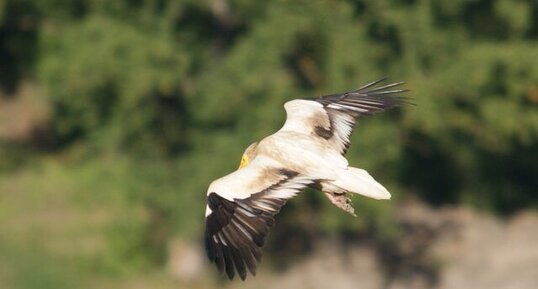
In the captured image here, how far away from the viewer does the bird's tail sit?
10.7m

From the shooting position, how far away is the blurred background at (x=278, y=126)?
2012 cm

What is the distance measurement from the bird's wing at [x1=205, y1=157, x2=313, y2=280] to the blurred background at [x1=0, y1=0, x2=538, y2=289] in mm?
9116

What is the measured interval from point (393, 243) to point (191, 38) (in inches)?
178

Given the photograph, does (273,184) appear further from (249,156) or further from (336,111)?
(336,111)

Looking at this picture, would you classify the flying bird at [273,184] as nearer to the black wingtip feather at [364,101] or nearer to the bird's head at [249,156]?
the bird's head at [249,156]

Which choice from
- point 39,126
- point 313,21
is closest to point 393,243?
point 313,21

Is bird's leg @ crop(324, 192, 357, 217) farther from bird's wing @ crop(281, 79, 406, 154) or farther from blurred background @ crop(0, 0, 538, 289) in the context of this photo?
blurred background @ crop(0, 0, 538, 289)

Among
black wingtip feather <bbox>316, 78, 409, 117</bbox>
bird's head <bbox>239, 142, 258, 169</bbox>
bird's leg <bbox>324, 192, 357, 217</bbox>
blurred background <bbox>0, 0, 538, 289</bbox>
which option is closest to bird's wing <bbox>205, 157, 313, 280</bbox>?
bird's leg <bbox>324, 192, 357, 217</bbox>

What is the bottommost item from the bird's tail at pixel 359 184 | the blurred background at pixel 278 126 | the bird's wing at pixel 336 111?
the blurred background at pixel 278 126

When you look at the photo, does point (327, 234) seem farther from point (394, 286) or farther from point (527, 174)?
point (527, 174)

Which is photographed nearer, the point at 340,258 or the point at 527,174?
Answer: the point at 340,258

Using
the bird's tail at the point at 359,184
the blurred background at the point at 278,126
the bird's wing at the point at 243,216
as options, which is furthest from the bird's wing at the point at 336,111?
the blurred background at the point at 278,126

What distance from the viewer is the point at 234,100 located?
20250 millimetres

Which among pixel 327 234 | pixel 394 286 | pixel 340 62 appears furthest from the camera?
pixel 327 234
